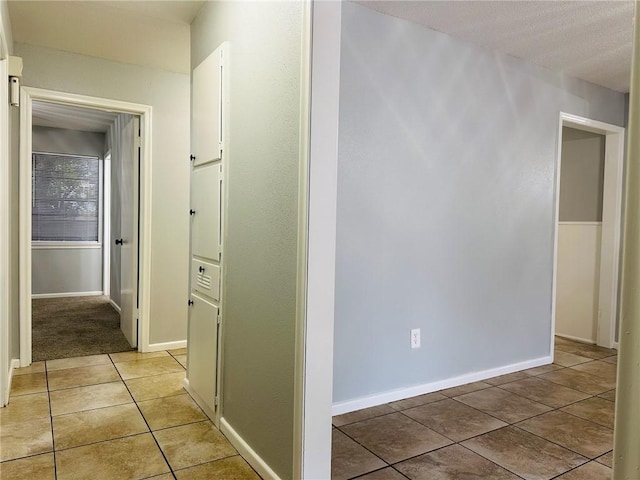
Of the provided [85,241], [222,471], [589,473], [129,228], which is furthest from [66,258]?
[589,473]

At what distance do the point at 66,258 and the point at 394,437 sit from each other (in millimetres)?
5832

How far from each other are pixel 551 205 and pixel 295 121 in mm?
2797

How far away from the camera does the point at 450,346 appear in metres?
3.24

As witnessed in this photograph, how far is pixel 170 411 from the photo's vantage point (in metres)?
2.75

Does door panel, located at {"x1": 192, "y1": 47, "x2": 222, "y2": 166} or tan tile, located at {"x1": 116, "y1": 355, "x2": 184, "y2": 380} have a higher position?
door panel, located at {"x1": 192, "y1": 47, "x2": 222, "y2": 166}

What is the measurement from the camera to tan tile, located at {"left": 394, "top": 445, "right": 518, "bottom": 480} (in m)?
2.12

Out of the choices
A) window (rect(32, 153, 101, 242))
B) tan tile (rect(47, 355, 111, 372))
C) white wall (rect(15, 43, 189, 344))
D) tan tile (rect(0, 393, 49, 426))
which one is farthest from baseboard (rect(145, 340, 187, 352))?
window (rect(32, 153, 101, 242))

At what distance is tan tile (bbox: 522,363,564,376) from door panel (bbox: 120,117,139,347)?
3.18 metres

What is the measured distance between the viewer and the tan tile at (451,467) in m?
2.12

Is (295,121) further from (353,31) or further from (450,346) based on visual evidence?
(450,346)

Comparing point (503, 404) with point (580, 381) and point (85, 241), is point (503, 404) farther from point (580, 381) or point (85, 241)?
point (85, 241)

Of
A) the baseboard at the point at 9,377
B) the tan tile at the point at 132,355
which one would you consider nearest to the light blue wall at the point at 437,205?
the tan tile at the point at 132,355

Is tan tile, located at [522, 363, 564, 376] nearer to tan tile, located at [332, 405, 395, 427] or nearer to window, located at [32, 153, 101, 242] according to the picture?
tan tile, located at [332, 405, 395, 427]

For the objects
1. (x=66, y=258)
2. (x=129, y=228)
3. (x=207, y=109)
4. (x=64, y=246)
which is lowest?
(x=66, y=258)
